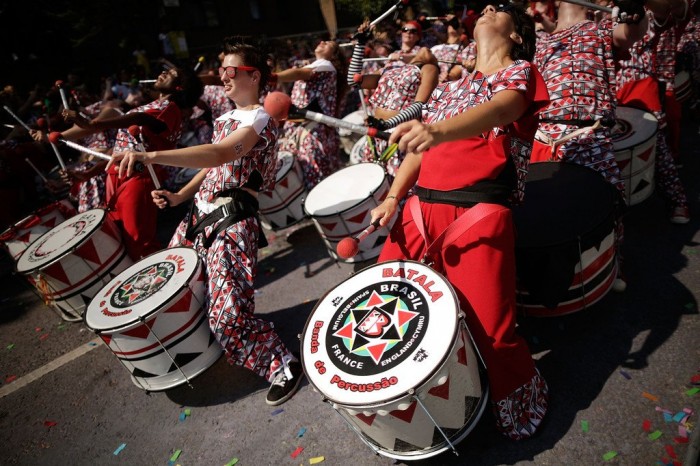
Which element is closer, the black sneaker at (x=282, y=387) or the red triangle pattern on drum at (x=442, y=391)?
the red triangle pattern on drum at (x=442, y=391)

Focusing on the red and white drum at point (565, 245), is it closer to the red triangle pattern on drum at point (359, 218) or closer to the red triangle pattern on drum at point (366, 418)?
the red triangle pattern on drum at point (366, 418)

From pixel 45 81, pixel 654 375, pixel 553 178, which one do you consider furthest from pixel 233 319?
pixel 45 81

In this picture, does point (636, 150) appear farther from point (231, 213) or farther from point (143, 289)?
point (143, 289)

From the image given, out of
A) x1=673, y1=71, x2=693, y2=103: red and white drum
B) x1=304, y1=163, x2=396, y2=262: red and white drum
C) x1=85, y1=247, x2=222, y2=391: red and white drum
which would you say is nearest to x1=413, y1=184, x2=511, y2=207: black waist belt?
x1=304, y1=163, x2=396, y2=262: red and white drum

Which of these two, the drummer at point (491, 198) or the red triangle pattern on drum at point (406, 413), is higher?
the drummer at point (491, 198)

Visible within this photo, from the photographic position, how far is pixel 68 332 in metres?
4.64

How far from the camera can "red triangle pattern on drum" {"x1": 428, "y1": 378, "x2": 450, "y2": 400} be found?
1826 millimetres

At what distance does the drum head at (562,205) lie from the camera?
95.7 inches

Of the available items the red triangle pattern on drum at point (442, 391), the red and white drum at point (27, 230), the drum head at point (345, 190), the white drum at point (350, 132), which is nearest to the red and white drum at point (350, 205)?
the drum head at point (345, 190)

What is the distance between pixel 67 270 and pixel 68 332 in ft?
3.69

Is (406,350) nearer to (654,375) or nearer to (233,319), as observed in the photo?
(233,319)

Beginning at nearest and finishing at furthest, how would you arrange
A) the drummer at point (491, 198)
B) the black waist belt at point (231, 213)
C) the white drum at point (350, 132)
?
the drummer at point (491, 198) → the black waist belt at point (231, 213) → the white drum at point (350, 132)

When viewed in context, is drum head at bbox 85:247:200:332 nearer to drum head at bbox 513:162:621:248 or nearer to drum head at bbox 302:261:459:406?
drum head at bbox 302:261:459:406

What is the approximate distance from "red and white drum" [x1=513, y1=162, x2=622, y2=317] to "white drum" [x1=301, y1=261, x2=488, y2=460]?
683 mm
